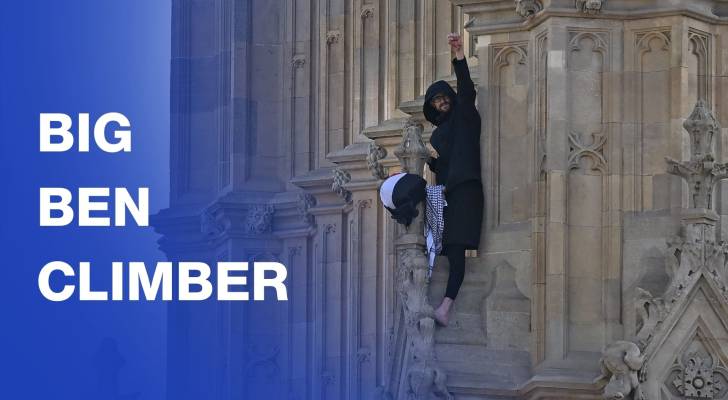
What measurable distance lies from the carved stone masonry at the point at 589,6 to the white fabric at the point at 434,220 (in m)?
2.42

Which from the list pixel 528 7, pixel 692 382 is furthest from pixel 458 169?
pixel 692 382

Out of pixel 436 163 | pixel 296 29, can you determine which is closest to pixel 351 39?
pixel 296 29

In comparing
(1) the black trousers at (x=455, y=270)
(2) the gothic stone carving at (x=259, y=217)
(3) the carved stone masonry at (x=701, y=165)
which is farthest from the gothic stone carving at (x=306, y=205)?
(3) the carved stone masonry at (x=701, y=165)

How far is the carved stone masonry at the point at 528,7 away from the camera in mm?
34344

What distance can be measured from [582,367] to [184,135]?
67.8ft

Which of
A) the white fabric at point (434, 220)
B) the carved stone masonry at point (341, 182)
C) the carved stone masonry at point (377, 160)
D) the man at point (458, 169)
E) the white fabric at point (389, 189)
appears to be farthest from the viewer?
the carved stone masonry at point (341, 182)

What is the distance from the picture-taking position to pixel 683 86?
3400 centimetres

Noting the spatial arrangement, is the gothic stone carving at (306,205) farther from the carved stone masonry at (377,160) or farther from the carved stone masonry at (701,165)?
the carved stone masonry at (701,165)

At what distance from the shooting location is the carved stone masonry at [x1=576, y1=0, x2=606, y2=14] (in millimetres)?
34062

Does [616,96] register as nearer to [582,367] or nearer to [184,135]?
[582,367]

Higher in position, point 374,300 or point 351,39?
point 351,39

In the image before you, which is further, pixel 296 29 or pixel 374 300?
pixel 296 29

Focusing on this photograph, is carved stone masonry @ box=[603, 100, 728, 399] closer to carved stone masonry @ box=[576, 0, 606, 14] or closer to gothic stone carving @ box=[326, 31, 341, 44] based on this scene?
carved stone masonry @ box=[576, 0, 606, 14]

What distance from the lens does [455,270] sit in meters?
34.5
